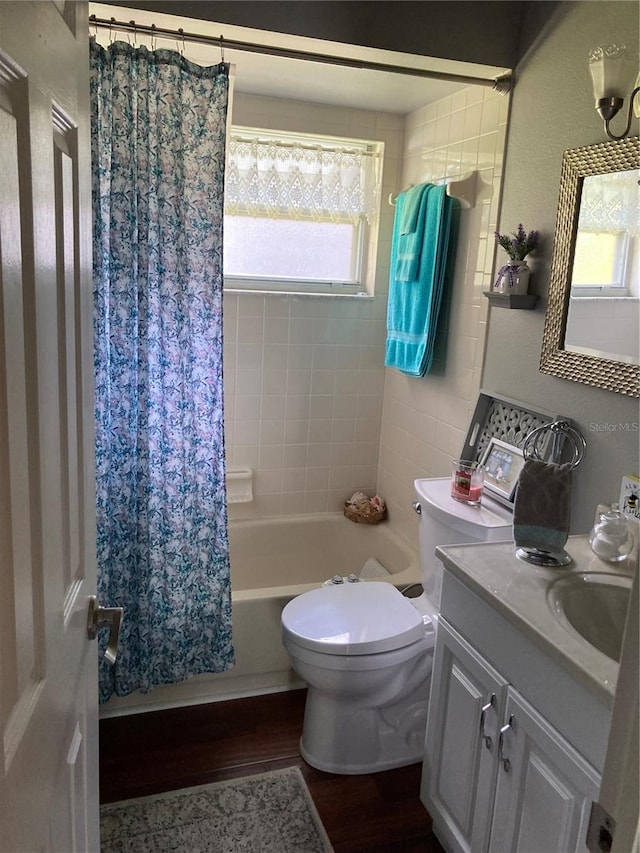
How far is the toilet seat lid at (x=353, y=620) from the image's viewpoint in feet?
6.51

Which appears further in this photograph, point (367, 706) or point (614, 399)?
point (367, 706)

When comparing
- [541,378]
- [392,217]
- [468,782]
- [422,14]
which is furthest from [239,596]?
[422,14]

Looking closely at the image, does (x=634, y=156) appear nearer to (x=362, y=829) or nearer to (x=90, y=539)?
(x=90, y=539)

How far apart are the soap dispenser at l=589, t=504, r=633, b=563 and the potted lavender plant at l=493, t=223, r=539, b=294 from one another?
776 millimetres

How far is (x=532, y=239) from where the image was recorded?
2.08 metres

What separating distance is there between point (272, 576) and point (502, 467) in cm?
135

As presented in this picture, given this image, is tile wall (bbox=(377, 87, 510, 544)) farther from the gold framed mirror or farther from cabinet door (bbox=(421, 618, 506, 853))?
cabinet door (bbox=(421, 618, 506, 853))

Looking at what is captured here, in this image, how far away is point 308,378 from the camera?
3.11 m

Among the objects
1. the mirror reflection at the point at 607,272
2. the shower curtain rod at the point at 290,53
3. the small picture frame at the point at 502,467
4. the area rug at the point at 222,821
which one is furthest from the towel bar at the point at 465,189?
the area rug at the point at 222,821

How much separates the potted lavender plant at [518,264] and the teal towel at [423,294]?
1.55 ft

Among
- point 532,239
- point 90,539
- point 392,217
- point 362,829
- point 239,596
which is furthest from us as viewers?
point 392,217

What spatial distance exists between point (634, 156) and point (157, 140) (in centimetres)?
131

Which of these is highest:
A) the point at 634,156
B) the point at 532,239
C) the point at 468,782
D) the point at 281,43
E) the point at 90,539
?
the point at 281,43

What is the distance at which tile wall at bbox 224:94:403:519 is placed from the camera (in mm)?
2951
